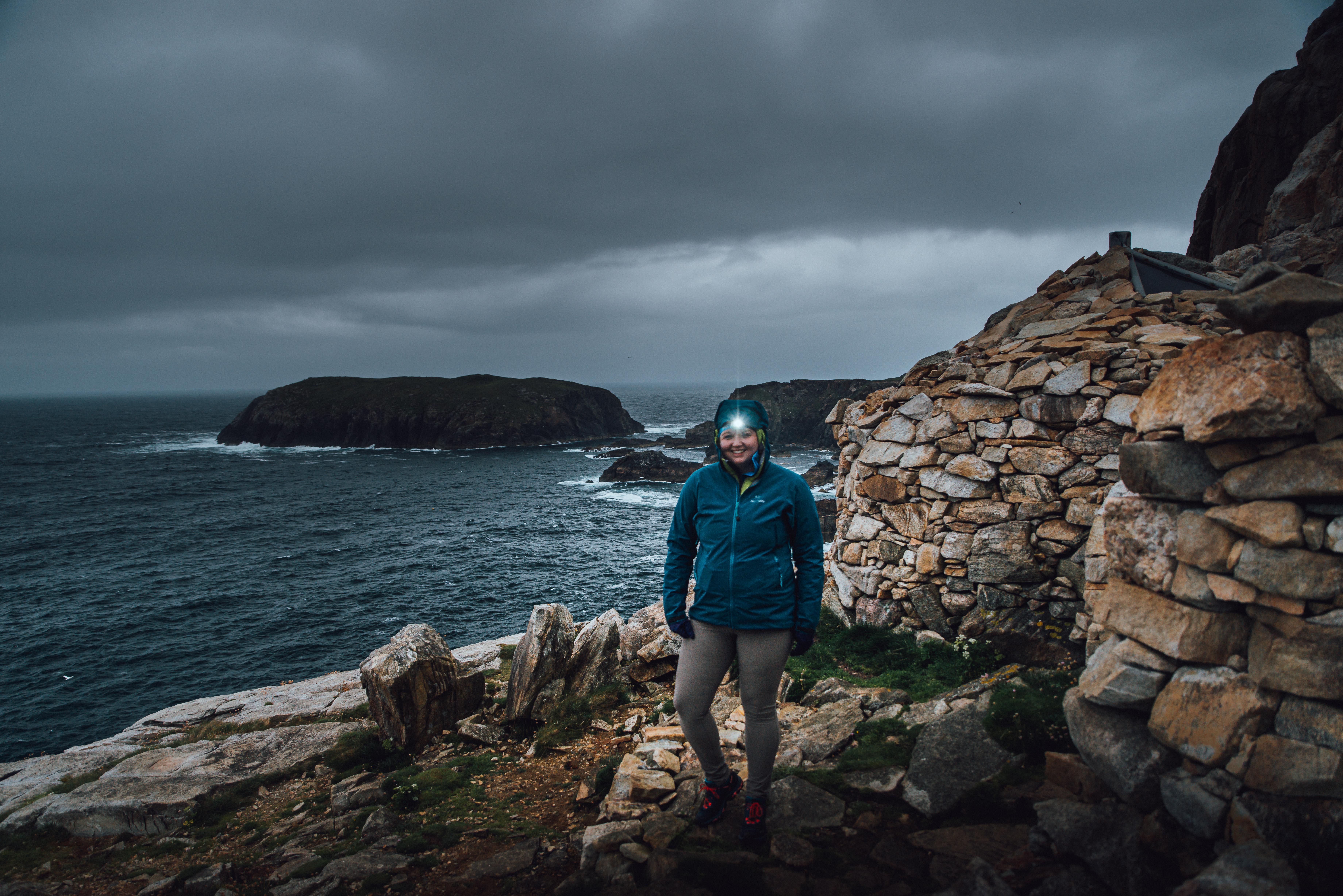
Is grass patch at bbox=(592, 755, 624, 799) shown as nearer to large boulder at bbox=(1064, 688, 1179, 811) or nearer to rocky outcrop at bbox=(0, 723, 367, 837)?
large boulder at bbox=(1064, 688, 1179, 811)

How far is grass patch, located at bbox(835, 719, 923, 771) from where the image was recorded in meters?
5.36

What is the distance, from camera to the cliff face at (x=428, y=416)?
348 ft

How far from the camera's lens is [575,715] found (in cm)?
884

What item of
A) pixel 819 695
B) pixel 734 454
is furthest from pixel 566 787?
pixel 734 454

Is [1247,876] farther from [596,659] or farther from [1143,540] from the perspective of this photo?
[596,659]

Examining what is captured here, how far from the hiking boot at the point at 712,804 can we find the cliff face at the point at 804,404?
83.1 meters

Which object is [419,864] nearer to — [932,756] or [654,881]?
[654,881]

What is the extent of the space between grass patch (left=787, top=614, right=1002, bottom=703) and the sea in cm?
1699

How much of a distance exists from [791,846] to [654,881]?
0.98 meters

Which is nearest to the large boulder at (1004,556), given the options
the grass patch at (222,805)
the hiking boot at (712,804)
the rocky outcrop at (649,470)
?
the hiking boot at (712,804)

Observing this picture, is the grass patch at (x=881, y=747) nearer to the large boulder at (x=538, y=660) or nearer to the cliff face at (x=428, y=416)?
the large boulder at (x=538, y=660)

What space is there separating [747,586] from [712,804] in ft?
6.21

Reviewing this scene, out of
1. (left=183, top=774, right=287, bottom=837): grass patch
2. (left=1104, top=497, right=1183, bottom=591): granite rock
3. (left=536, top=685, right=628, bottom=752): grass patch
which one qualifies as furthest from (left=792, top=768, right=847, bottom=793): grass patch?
(left=183, top=774, right=287, bottom=837): grass patch

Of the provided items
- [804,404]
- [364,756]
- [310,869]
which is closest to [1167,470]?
[310,869]
